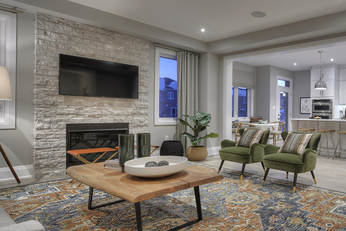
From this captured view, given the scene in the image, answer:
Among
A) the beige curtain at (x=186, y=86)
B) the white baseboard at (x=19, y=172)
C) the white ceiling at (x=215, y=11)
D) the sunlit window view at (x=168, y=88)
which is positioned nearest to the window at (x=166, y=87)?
the sunlit window view at (x=168, y=88)

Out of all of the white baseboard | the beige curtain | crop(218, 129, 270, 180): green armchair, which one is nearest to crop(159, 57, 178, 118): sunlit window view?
the beige curtain

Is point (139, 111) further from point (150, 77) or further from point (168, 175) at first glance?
point (168, 175)

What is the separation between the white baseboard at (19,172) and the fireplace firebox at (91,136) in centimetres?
54

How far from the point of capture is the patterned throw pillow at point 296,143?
349cm

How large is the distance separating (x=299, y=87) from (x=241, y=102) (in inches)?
112

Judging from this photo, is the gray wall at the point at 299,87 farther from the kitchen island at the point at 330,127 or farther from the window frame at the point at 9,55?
the window frame at the point at 9,55

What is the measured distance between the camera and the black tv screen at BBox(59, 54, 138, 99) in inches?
160

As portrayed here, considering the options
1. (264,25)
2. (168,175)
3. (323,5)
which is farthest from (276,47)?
(168,175)

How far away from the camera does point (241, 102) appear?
8.75m

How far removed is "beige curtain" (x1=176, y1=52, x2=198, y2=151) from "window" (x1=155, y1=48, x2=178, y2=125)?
0.60 ft

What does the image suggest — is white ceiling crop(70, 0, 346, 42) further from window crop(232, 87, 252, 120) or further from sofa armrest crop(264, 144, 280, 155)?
window crop(232, 87, 252, 120)

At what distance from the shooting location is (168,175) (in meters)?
2.11

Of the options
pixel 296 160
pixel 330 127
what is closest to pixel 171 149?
pixel 296 160

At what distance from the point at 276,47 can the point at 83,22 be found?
375cm
